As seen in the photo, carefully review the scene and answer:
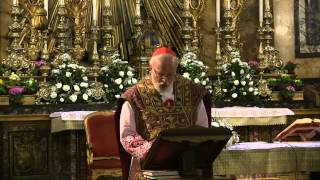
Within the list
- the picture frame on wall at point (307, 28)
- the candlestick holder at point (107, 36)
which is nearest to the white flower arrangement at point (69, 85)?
the candlestick holder at point (107, 36)

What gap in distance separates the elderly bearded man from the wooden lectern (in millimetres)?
327

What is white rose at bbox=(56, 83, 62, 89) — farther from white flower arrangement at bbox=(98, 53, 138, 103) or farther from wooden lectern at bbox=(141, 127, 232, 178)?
wooden lectern at bbox=(141, 127, 232, 178)

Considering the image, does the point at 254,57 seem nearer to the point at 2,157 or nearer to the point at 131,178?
the point at 2,157

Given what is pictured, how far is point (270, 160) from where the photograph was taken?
5.92m

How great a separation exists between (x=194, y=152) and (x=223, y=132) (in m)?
0.24

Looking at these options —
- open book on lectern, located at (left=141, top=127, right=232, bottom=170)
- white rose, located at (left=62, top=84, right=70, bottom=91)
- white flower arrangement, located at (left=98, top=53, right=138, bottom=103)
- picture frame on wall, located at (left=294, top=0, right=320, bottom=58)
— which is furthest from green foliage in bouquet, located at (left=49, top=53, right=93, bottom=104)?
open book on lectern, located at (left=141, top=127, right=232, bottom=170)

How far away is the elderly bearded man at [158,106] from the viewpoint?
197 inches

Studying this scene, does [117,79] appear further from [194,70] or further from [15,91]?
[15,91]

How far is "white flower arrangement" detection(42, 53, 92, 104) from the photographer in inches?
377

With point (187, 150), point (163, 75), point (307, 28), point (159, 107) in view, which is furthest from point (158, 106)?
point (307, 28)

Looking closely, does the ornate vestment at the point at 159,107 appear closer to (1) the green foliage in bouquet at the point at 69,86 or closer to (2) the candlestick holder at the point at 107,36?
(1) the green foliage in bouquet at the point at 69,86

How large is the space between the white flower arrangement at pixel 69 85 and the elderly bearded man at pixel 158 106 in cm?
441

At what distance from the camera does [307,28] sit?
1180cm

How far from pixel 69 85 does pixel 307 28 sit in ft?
14.6
